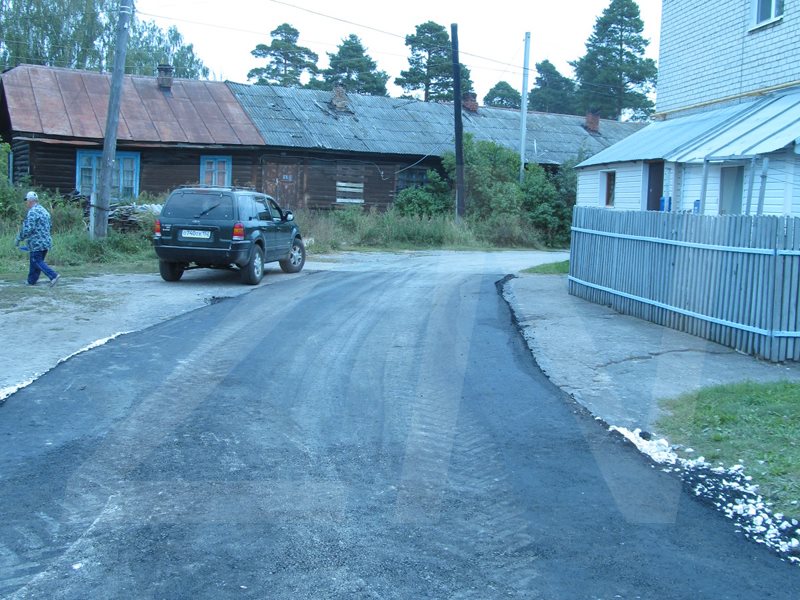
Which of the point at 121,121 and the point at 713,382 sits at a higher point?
the point at 121,121

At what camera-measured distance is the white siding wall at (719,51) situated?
16219 mm

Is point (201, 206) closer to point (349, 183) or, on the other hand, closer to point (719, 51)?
point (719, 51)

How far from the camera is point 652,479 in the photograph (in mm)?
5539

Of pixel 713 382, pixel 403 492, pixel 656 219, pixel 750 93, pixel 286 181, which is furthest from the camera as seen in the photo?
pixel 286 181

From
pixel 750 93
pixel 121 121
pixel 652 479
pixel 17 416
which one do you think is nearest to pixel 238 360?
pixel 17 416

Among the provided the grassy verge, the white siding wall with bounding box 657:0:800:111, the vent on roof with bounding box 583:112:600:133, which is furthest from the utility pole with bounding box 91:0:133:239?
the vent on roof with bounding box 583:112:600:133

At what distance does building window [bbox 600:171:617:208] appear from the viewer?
2233 cm

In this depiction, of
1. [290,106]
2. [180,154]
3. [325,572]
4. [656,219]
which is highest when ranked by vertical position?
[290,106]

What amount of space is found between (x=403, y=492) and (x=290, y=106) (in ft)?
102

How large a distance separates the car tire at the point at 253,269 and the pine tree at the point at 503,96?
6730 cm

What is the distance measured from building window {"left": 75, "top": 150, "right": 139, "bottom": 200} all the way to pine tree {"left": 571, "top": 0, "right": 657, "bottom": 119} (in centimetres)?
4551

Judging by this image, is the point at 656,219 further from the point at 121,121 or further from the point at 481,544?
the point at 121,121

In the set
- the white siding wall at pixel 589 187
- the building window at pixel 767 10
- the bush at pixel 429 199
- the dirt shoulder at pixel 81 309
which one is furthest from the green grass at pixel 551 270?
the bush at pixel 429 199

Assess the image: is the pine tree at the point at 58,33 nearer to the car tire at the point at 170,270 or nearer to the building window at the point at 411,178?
the building window at the point at 411,178
